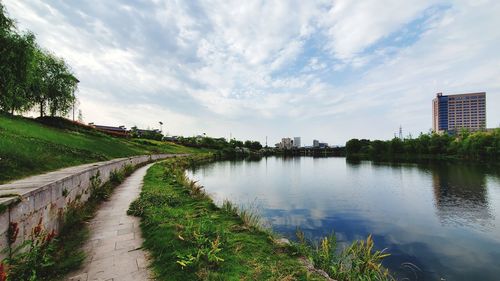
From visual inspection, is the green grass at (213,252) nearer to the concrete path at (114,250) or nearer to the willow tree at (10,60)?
the concrete path at (114,250)

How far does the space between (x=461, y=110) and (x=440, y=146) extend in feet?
430

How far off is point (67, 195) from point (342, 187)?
2588cm

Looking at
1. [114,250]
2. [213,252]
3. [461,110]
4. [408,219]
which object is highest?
[461,110]

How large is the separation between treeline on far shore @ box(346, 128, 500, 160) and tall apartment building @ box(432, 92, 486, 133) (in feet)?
303

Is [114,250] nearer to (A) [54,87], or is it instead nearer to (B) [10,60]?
(B) [10,60]

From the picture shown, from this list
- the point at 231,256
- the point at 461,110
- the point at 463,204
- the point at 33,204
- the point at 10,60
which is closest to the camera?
the point at 33,204

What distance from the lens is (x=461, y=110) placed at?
185625mm

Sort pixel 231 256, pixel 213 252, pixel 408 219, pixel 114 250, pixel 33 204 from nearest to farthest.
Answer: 1. pixel 33 204
2. pixel 213 252
3. pixel 231 256
4. pixel 114 250
5. pixel 408 219

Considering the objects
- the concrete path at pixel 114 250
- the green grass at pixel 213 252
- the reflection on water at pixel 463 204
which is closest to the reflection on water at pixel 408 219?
the reflection on water at pixel 463 204

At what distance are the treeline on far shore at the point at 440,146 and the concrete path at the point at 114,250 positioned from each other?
3545 inches

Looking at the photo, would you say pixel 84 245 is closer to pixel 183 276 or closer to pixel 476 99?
pixel 183 276

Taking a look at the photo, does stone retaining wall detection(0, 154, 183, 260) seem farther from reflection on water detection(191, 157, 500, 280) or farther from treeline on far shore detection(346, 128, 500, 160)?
treeline on far shore detection(346, 128, 500, 160)

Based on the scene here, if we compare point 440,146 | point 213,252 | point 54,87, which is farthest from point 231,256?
point 440,146

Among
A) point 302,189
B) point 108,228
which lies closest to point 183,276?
point 108,228
